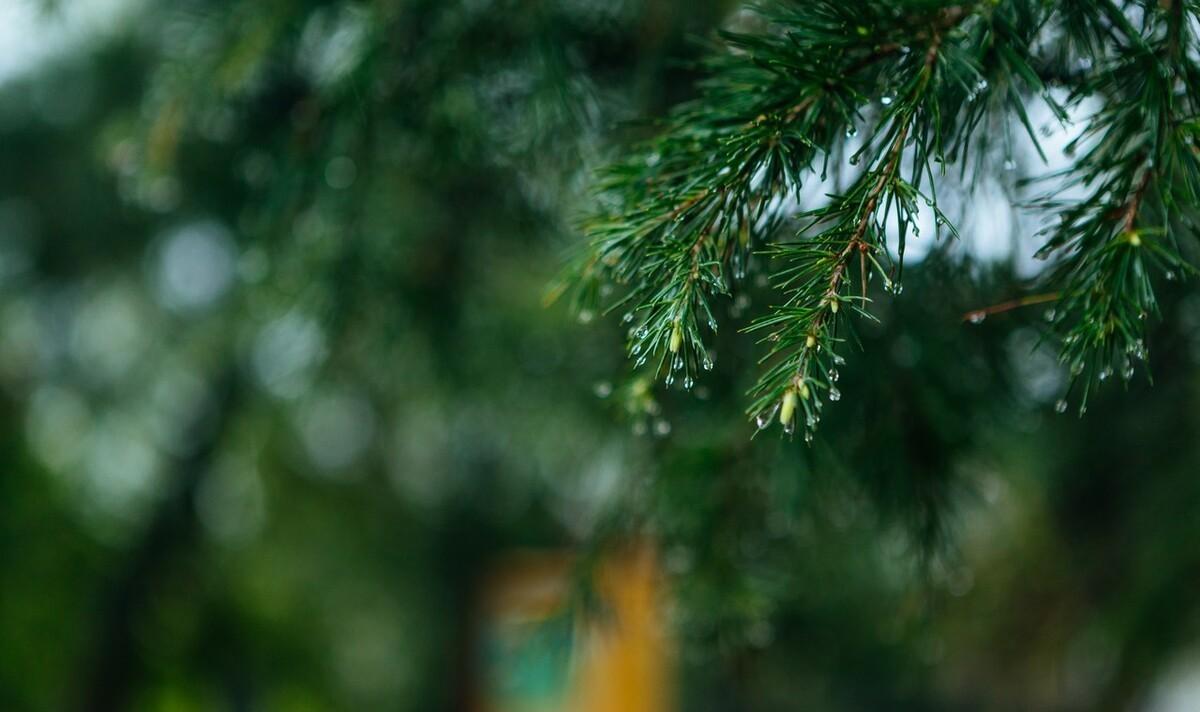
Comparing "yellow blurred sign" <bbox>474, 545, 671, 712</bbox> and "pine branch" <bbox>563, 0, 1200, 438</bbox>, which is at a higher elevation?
"pine branch" <bbox>563, 0, 1200, 438</bbox>

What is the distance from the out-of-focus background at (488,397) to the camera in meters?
1.17

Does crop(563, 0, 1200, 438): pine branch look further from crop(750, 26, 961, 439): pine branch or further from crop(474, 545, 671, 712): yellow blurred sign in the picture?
crop(474, 545, 671, 712): yellow blurred sign

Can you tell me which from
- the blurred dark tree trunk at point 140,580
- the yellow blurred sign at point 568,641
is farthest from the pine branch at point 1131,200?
the blurred dark tree trunk at point 140,580

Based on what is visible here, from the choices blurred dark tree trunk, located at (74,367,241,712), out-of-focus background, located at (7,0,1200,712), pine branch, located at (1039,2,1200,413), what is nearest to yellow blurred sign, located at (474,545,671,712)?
out-of-focus background, located at (7,0,1200,712)

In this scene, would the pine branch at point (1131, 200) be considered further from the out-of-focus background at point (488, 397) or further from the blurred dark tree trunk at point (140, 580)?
the blurred dark tree trunk at point (140, 580)

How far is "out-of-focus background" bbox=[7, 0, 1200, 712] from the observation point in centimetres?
117

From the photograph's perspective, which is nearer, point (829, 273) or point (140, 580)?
point (829, 273)

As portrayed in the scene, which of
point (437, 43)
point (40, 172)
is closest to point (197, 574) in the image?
point (40, 172)

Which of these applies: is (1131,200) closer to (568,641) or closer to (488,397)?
(568,641)

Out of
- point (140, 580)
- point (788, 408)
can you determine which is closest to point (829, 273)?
point (788, 408)

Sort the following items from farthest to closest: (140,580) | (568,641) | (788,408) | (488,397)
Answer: (140,580) < (488,397) < (568,641) < (788,408)

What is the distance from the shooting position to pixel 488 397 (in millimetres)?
1979

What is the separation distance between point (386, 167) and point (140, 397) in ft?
8.01

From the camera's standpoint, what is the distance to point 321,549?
14.6 feet
